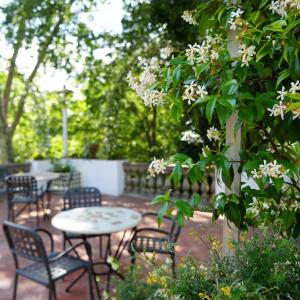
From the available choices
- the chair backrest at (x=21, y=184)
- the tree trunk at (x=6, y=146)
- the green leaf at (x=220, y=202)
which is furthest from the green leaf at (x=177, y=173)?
the tree trunk at (x=6, y=146)

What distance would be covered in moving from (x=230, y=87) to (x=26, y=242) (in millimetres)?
1970

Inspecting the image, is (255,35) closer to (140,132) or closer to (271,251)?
(271,251)

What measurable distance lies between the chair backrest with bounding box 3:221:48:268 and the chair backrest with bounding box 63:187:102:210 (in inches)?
45.7

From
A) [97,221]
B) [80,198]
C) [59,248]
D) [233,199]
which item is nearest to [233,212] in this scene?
[233,199]

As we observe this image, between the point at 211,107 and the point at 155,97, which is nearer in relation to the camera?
the point at 211,107

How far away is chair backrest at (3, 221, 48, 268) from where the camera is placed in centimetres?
229

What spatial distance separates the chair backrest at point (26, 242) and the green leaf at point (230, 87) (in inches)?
69.6

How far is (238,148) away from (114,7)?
517 centimetres

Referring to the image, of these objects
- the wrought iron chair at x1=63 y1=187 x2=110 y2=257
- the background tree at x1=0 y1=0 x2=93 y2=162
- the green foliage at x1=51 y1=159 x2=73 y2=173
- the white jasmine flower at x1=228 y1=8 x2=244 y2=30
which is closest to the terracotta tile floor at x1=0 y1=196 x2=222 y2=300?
the wrought iron chair at x1=63 y1=187 x2=110 y2=257

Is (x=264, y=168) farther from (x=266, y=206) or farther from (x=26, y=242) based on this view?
(x=26, y=242)

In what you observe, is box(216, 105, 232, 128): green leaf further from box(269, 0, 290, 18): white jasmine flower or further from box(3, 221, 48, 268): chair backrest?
box(3, 221, 48, 268): chair backrest

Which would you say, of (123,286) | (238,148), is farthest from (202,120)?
(123,286)

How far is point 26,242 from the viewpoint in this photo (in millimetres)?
2389

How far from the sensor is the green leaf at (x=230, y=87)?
3.21ft
